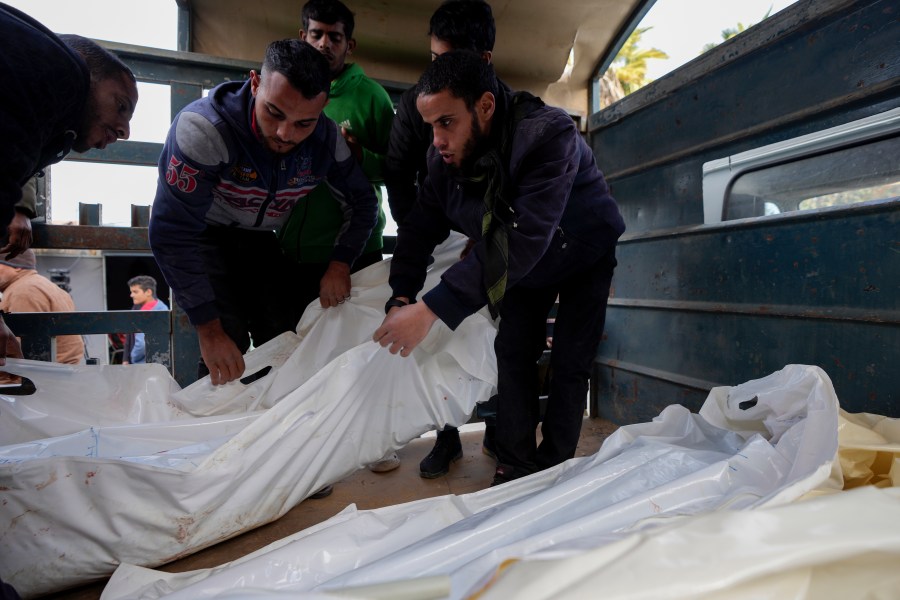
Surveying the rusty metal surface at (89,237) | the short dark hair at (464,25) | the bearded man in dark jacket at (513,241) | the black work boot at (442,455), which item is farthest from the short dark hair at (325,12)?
the black work boot at (442,455)

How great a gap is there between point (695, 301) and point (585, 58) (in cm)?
157

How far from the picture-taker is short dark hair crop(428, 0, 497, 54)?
1.66 meters

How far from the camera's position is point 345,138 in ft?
5.99

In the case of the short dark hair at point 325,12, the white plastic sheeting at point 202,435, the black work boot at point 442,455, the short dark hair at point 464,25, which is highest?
the short dark hair at point 325,12

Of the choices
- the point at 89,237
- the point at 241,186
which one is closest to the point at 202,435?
the point at 241,186

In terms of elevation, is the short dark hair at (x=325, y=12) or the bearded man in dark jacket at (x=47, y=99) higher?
the short dark hair at (x=325, y=12)

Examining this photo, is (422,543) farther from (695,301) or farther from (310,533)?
(695,301)

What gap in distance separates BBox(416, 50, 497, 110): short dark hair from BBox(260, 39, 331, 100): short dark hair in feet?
1.10

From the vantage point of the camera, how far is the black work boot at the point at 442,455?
185 cm

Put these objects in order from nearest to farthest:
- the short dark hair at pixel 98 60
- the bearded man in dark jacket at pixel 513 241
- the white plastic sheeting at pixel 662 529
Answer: the white plastic sheeting at pixel 662 529, the short dark hair at pixel 98 60, the bearded man in dark jacket at pixel 513 241

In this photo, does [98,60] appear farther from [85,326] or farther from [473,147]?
[85,326]

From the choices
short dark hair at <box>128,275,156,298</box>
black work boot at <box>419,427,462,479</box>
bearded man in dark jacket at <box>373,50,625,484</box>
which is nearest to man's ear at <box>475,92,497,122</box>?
bearded man in dark jacket at <box>373,50,625,484</box>

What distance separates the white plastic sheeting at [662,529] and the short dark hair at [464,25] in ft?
4.46

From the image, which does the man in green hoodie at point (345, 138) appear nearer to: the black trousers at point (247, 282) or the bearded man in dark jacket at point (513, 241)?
the black trousers at point (247, 282)
